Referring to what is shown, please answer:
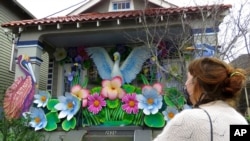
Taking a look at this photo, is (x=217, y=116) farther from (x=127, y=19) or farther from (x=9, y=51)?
(x=9, y=51)

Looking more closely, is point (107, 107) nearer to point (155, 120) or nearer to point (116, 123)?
point (116, 123)

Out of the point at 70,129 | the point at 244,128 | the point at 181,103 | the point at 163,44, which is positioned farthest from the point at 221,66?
the point at 163,44

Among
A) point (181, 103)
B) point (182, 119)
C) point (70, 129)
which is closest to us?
point (182, 119)

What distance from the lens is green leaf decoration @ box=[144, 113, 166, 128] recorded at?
25.6 feet

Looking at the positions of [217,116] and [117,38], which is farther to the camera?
[117,38]

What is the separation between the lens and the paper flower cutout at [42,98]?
8484mm

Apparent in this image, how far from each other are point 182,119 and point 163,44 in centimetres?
866

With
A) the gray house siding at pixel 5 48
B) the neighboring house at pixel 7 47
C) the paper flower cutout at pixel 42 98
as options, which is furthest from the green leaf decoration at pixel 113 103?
the gray house siding at pixel 5 48

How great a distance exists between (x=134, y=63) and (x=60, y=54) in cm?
272

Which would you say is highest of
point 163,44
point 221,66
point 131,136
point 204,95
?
point 163,44

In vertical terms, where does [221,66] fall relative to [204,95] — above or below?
above

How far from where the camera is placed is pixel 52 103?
8492 mm

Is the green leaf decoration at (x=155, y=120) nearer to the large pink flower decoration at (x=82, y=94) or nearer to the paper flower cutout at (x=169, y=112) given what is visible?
the paper flower cutout at (x=169, y=112)

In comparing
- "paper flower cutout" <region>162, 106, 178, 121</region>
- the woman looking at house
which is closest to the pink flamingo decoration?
"paper flower cutout" <region>162, 106, 178, 121</region>
